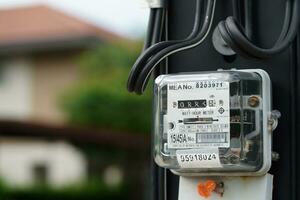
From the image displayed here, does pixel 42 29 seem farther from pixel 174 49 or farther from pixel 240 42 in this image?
pixel 240 42

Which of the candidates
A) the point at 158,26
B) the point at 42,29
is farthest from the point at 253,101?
the point at 42,29

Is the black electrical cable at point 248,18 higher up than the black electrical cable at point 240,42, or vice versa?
the black electrical cable at point 248,18

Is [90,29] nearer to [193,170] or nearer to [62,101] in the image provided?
[62,101]

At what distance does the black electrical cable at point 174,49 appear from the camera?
1556 mm

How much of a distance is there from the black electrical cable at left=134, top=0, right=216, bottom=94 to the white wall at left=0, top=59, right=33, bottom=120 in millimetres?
23422

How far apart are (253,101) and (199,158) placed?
14 cm

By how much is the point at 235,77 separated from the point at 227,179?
7.8 inches

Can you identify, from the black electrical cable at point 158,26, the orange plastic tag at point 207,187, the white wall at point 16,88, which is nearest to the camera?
the orange plastic tag at point 207,187

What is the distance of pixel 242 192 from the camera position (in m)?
1.59

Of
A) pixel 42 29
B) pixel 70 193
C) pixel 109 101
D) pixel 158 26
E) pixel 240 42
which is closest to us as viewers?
pixel 240 42

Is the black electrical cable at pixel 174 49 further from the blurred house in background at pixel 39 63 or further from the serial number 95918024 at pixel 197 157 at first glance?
the blurred house in background at pixel 39 63

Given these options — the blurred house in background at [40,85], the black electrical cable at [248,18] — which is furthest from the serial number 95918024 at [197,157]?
the blurred house in background at [40,85]

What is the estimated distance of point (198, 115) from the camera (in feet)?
5.08

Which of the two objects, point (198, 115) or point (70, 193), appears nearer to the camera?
point (198, 115)
